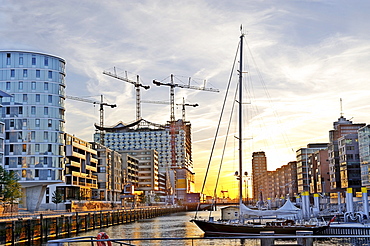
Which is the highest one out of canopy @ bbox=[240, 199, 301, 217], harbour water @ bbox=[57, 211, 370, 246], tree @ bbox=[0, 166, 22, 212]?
tree @ bbox=[0, 166, 22, 212]

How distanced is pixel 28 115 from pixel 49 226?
4052 cm

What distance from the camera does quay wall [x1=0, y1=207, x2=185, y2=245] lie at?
54531 millimetres

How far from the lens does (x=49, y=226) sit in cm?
6756

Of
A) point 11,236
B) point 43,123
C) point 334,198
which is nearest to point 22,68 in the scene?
point 43,123

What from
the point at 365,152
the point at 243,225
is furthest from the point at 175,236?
the point at 365,152

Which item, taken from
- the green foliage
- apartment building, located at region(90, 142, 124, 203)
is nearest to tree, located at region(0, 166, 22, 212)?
the green foliage

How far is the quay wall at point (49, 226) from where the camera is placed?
54.5 m

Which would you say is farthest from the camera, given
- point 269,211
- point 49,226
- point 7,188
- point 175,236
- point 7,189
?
point 7,188

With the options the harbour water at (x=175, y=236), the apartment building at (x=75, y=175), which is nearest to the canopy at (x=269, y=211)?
the harbour water at (x=175, y=236)

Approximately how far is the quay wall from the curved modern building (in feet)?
51.1

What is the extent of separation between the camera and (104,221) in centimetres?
10269

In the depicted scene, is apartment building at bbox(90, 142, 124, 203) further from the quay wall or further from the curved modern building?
the curved modern building

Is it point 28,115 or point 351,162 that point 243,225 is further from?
point 351,162

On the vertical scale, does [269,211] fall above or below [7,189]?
below
